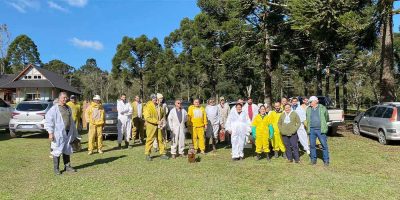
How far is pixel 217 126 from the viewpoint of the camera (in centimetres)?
1141

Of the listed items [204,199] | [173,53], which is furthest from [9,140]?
[173,53]

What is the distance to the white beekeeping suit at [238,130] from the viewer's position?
9727mm

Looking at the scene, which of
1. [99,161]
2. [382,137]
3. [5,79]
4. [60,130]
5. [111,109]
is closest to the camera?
[60,130]

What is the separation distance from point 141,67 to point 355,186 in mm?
43734

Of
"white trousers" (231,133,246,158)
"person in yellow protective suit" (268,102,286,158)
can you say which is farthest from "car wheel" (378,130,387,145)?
"white trousers" (231,133,246,158)

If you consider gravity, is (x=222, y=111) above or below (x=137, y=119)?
above

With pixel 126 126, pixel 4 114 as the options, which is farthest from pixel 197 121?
pixel 4 114

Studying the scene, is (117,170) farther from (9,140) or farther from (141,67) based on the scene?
(141,67)

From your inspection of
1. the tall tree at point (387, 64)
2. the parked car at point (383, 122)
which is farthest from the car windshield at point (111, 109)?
the tall tree at point (387, 64)

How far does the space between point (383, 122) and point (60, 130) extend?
415 inches

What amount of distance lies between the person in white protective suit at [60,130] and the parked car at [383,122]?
33.0 feet

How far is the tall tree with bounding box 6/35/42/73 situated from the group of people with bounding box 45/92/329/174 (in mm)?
83616

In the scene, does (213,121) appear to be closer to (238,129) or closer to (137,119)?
(238,129)

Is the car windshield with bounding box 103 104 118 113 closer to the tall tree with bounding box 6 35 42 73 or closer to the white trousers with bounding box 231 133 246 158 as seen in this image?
the white trousers with bounding box 231 133 246 158
